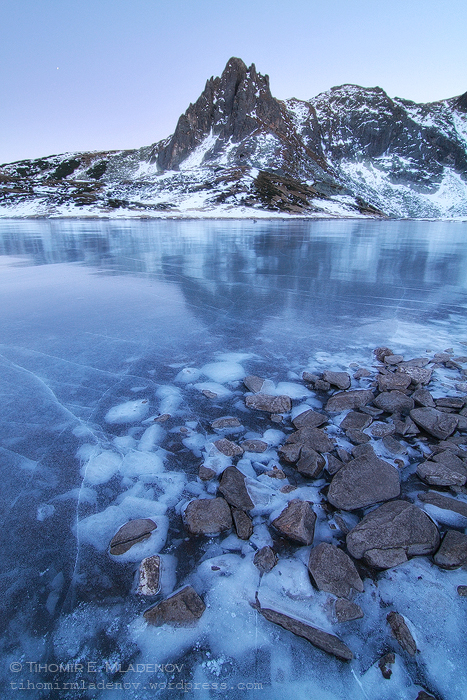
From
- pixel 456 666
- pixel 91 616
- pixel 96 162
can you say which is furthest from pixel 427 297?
pixel 96 162

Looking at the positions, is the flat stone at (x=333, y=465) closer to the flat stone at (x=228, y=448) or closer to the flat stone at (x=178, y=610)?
the flat stone at (x=228, y=448)

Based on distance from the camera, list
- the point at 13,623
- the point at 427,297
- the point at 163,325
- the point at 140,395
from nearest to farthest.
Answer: the point at 13,623 → the point at 140,395 → the point at 163,325 → the point at 427,297

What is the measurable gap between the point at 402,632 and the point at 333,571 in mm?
376

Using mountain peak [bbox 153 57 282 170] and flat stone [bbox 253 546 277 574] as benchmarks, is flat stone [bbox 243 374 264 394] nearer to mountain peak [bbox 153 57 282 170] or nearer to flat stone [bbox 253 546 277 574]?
flat stone [bbox 253 546 277 574]

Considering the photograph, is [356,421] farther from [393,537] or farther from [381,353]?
[381,353]

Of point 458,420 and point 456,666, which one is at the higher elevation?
point 458,420

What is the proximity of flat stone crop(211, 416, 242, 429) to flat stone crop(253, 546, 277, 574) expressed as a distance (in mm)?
1228

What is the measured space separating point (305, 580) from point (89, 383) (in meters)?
2.95

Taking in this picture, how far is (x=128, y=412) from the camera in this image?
128 inches

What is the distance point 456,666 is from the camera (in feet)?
4.90

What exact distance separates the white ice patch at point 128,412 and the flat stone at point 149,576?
4.74 ft

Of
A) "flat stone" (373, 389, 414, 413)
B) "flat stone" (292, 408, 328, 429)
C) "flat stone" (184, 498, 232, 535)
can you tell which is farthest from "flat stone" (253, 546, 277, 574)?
"flat stone" (373, 389, 414, 413)

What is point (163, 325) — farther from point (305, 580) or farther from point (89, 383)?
point (305, 580)

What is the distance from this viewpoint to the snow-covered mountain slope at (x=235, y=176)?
71625 millimetres
